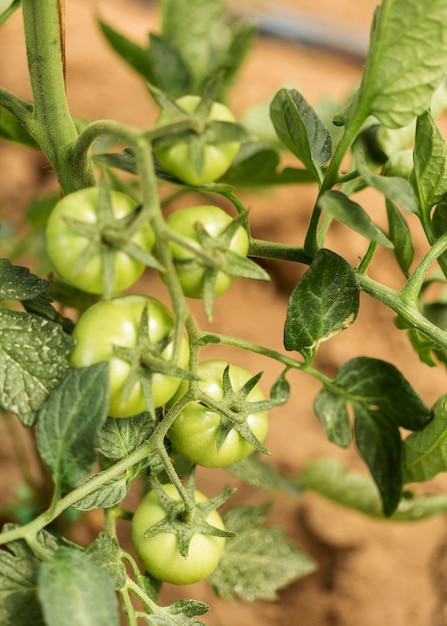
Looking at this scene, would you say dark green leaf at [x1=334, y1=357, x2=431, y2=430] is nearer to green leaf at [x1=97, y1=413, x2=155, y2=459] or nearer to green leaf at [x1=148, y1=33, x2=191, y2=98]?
green leaf at [x1=97, y1=413, x2=155, y2=459]

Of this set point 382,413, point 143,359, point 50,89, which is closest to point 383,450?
point 382,413

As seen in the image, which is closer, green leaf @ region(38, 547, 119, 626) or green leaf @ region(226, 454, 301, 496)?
green leaf @ region(38, 547, 119, 626)

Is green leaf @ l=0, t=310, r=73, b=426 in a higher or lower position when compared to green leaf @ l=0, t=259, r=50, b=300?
lower

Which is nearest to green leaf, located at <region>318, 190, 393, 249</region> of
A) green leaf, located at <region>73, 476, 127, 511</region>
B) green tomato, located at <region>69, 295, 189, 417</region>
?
green tomato, located at <region>69, 295, 189, 417</region>

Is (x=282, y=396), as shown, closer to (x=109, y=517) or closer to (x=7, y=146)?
(x=109, y=517)

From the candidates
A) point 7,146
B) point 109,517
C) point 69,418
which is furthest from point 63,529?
point 7,146

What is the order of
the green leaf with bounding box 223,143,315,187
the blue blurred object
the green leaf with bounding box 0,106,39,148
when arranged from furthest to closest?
1. the blue blurred object
2. the green leaf with bounding box 223,143,315,187
3. the green leaf with bounding box 0,106,39,148
